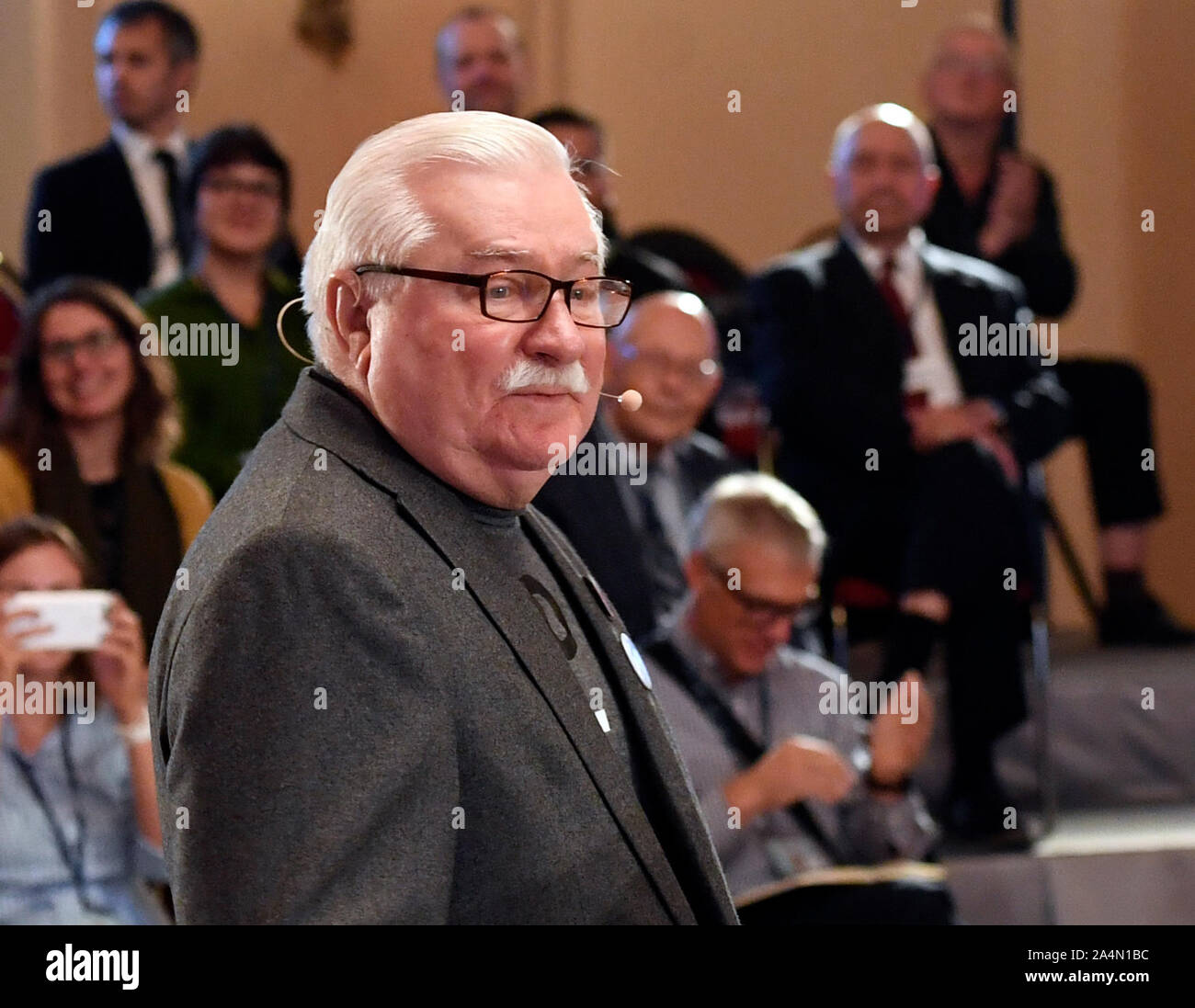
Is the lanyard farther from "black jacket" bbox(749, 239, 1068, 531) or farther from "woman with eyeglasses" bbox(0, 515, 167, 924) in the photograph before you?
→ "black jacket" bbox(749, 239, 1068, 531)

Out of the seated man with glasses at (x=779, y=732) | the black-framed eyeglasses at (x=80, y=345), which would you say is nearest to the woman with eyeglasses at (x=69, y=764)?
the black-framed eyeglasses at (x=80, y=345)

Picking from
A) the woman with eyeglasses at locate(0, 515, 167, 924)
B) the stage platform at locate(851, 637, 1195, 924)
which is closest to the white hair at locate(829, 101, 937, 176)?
the stage platform at locate(851, 637, 1195, 924)

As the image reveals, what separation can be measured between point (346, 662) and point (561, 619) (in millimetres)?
232

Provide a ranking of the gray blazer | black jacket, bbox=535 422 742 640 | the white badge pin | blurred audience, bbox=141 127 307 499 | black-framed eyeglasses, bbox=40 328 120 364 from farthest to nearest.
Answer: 1. blurred audience, bbox=141 127 307 499
2. black-framed eyeglasses, bbox=40 328 120 364
3. black jacket, bbox=535 422 742 640
4. the white badge pin
5. the gray blazer

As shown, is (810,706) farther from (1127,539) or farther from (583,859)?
(583,859)

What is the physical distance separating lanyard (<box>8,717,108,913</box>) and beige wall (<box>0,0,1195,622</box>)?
6.95 ft

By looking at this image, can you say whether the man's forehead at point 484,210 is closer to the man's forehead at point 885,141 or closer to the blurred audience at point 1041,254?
the man's forehead at point 885,141

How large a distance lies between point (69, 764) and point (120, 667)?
161mm

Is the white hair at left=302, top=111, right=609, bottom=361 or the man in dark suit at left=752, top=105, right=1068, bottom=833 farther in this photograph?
the man in dark suit at left=752, top=105, right=1068, bottom=833

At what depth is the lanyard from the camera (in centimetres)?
244

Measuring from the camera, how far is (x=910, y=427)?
10.6 feet

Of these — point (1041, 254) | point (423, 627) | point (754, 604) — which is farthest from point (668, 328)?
point (423, 627)

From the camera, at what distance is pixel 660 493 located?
3020 millimetres

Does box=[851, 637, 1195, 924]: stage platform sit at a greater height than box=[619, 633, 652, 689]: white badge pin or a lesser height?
lesser
